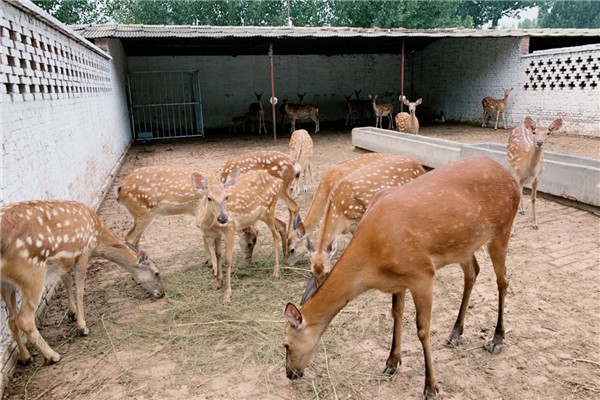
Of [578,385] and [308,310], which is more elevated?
[308,310]

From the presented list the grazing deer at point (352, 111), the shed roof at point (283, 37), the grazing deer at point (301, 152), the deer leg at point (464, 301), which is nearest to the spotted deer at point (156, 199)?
the deer leg at point (464, 301)

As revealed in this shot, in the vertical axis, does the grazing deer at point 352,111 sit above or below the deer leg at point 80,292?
above

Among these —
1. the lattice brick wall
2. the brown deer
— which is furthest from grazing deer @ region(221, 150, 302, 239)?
the lattice brick wall

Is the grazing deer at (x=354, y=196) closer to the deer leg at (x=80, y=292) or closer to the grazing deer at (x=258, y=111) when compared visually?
the deer leg at (x=80, y=292)

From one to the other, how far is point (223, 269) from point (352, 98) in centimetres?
1787

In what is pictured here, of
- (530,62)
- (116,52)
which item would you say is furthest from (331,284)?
(530,62)

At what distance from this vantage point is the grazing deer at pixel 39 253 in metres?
2.77

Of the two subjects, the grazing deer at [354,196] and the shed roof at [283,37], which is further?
the shed roof at [283,37]

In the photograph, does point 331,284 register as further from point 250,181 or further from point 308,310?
point 250,181

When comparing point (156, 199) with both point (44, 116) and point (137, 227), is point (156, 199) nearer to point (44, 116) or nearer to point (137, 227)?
point (137, 227)

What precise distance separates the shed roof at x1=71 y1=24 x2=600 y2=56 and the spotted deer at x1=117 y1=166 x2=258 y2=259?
814cm

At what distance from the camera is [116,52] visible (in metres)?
13.6

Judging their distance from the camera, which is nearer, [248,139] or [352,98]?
[248,139]

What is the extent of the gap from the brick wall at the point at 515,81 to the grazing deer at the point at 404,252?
41.4 feet
